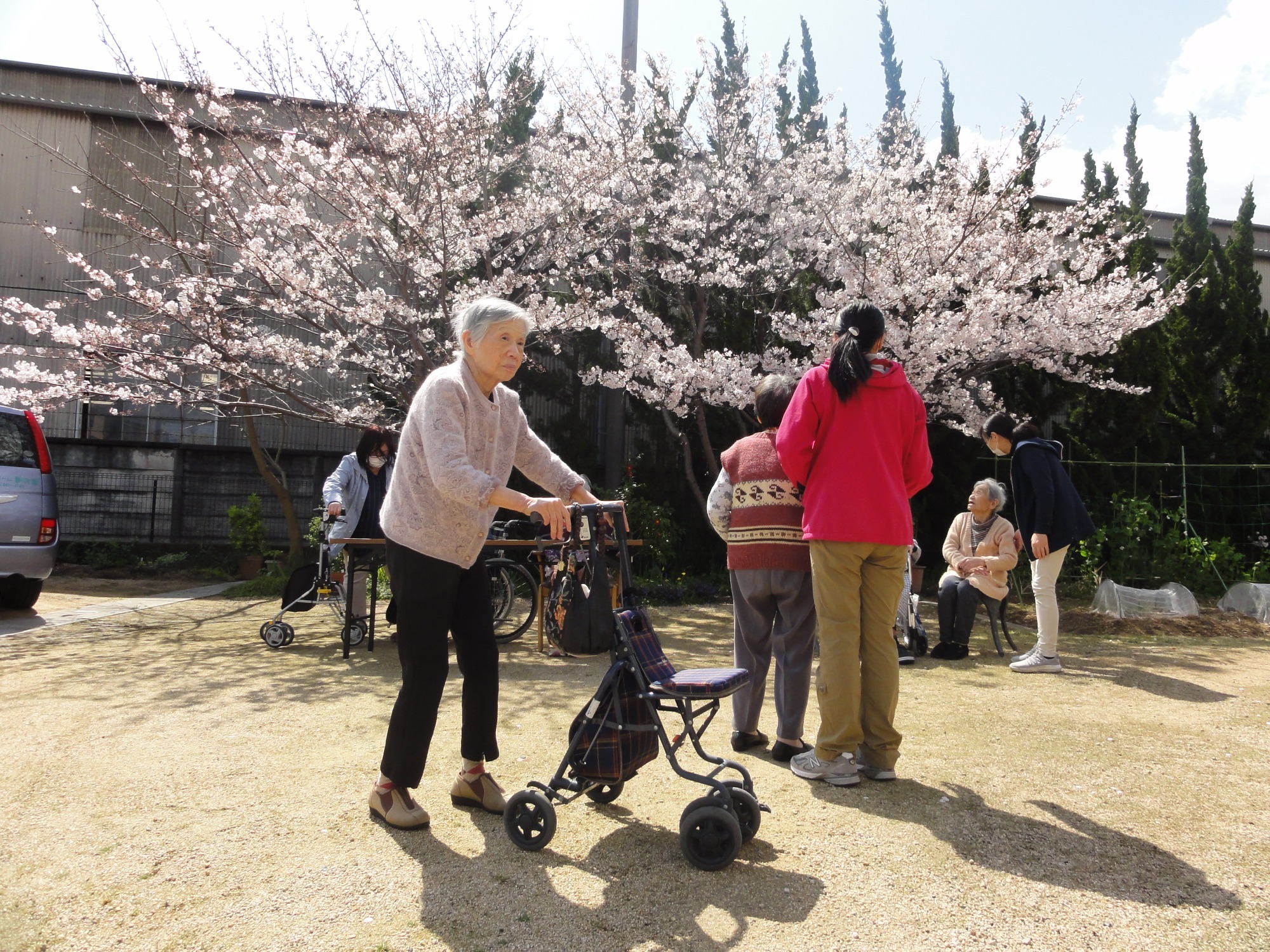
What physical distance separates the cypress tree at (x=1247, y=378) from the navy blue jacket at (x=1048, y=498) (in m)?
6.73

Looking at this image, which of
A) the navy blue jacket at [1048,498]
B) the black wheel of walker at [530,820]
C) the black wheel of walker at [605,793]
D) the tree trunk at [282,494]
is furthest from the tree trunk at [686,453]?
the black wheel of walker at [530,820]

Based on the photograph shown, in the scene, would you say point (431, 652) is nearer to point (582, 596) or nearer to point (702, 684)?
point (582, 596)

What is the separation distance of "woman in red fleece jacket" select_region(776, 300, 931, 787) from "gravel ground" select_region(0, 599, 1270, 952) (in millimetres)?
211

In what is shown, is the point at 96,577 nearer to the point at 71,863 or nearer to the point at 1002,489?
the point at 71,863

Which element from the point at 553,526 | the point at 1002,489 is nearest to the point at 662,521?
the point at 1002,489

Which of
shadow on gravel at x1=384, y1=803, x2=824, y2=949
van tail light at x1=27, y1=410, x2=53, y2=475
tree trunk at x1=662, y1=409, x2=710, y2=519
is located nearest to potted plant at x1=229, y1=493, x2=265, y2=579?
van tail light at x1=27, y1=410, x2=53, y2=475

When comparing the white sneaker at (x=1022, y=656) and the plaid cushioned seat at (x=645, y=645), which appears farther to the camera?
the white sneaker at (x=1022, y=656)

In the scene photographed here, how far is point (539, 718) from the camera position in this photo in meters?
4.30

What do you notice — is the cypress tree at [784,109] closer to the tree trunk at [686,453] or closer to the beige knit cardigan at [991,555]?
the tree trunk at [686,453]

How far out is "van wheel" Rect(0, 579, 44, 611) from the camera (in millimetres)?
7848

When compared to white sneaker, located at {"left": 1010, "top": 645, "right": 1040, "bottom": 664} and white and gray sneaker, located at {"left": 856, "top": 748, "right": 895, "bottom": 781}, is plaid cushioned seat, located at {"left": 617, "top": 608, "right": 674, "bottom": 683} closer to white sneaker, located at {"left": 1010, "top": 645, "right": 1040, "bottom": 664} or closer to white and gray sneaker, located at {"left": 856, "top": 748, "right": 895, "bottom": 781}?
white and gray sneaker, located at {"left": 856, "top": 748, "right": 895, "bottom": 781}

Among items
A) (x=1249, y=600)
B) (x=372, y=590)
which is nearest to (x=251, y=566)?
(x=372, y=590)

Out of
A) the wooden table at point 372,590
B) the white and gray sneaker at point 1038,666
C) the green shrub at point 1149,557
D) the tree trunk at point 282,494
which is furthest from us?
the tree trunk at point 282,494

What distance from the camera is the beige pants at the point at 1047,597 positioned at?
5.29 meters
